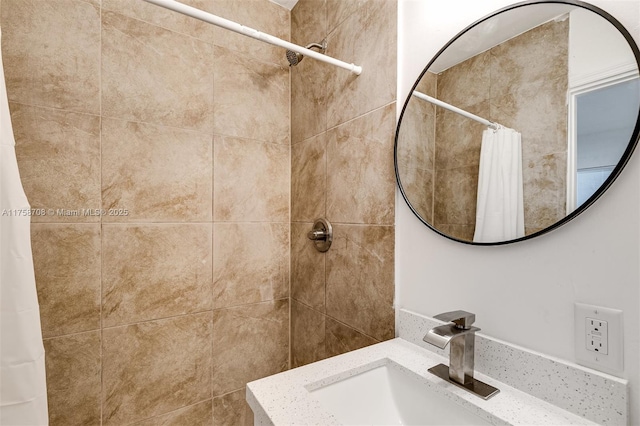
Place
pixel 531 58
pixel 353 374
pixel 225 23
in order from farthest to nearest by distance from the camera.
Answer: pixel 225 23 → pixel 353 374 → pixel 531 58

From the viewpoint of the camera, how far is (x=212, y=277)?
55.1 inches

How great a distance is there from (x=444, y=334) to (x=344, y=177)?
731 millimetres

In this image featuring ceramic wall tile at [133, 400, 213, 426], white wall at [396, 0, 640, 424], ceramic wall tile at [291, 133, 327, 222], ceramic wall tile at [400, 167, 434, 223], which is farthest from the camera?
ceramic wall tile at [291, 133, 327, 222]

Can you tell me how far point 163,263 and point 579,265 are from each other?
4.60 ft

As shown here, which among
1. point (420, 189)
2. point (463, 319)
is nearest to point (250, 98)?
point (420, 189)

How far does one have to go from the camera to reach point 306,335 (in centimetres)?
149

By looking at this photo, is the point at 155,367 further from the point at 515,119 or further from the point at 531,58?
the point at 531,58

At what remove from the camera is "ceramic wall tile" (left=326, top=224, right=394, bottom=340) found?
41.4 inches

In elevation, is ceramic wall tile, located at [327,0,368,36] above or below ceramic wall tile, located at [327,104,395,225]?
above

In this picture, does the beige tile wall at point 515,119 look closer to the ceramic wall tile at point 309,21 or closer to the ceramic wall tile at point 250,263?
the ceramic wall tile at point 309,21

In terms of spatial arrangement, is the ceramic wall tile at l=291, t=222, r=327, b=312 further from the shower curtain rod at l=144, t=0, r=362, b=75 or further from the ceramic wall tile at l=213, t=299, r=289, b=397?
the shower curtain rod at l=144, t=0, r=362, b=75

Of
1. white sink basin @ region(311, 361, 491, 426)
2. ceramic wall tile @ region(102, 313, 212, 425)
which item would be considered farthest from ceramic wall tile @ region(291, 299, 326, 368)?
white sink basin @ region(311, 361, 491, 426)

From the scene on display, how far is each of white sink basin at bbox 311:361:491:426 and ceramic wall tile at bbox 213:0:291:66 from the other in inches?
59.6

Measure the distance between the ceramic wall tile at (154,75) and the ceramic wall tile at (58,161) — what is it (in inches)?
5.2
